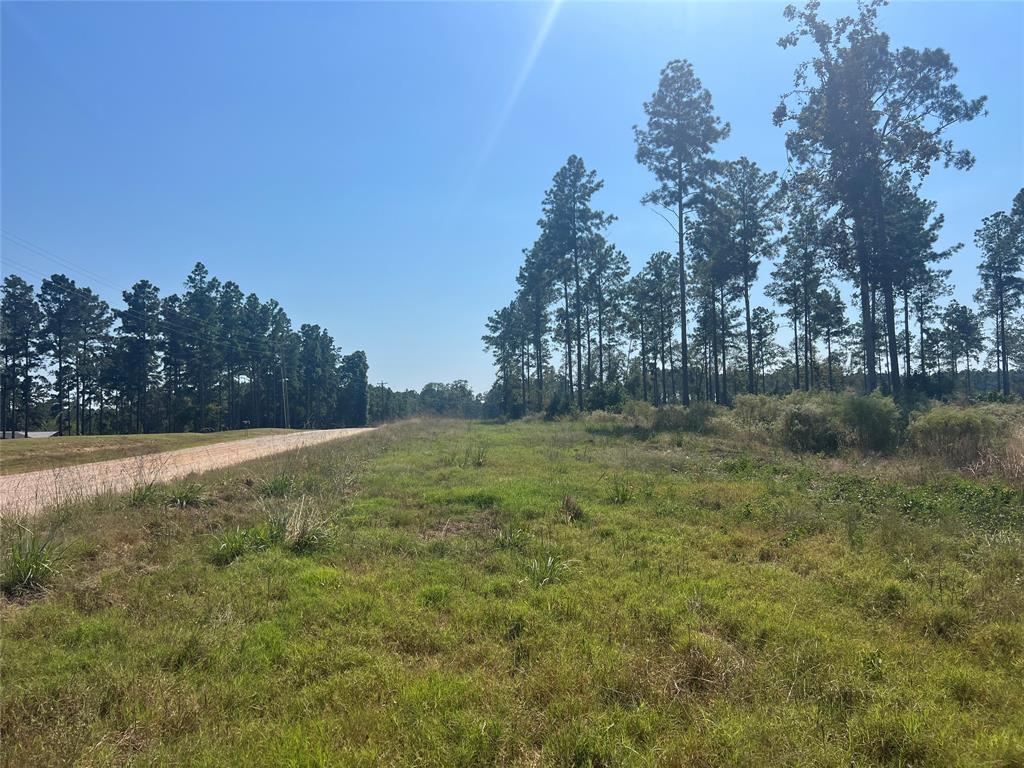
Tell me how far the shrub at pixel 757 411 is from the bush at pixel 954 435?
463 centimetres

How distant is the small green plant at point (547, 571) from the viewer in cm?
504

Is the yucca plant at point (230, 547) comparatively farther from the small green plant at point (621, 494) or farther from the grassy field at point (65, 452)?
the grassy field at point (65, 452)

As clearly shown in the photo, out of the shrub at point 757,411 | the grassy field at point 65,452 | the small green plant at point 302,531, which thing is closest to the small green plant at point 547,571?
the small green plant at point 302,531

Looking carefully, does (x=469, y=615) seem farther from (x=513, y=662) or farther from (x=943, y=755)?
(x=943, y=755)

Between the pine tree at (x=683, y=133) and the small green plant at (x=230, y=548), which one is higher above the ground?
the pine tree at (x=683, y=133)

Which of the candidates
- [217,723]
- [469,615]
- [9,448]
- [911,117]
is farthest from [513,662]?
[911,117]

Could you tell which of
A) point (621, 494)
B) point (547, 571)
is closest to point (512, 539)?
point (547, 571)

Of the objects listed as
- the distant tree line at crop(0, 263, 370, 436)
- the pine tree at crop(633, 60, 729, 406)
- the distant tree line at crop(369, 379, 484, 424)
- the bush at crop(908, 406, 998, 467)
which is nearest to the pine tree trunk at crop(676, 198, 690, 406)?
the pine tree at crop(633, 60, 729, 406)

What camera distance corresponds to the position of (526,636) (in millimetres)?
3932

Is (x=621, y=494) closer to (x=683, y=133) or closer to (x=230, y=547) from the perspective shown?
(x=230, y=547)

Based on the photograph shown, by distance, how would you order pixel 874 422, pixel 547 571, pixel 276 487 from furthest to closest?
1. pixel 874 422
2. pixel 276 487
3. pixel 547 571

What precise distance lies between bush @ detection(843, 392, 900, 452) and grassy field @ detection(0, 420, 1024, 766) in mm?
6190

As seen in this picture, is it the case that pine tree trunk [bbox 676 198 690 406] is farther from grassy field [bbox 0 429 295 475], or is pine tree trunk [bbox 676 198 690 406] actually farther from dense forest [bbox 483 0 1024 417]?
grassy field [bbox 0 429 295 475]

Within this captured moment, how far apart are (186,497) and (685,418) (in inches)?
722
